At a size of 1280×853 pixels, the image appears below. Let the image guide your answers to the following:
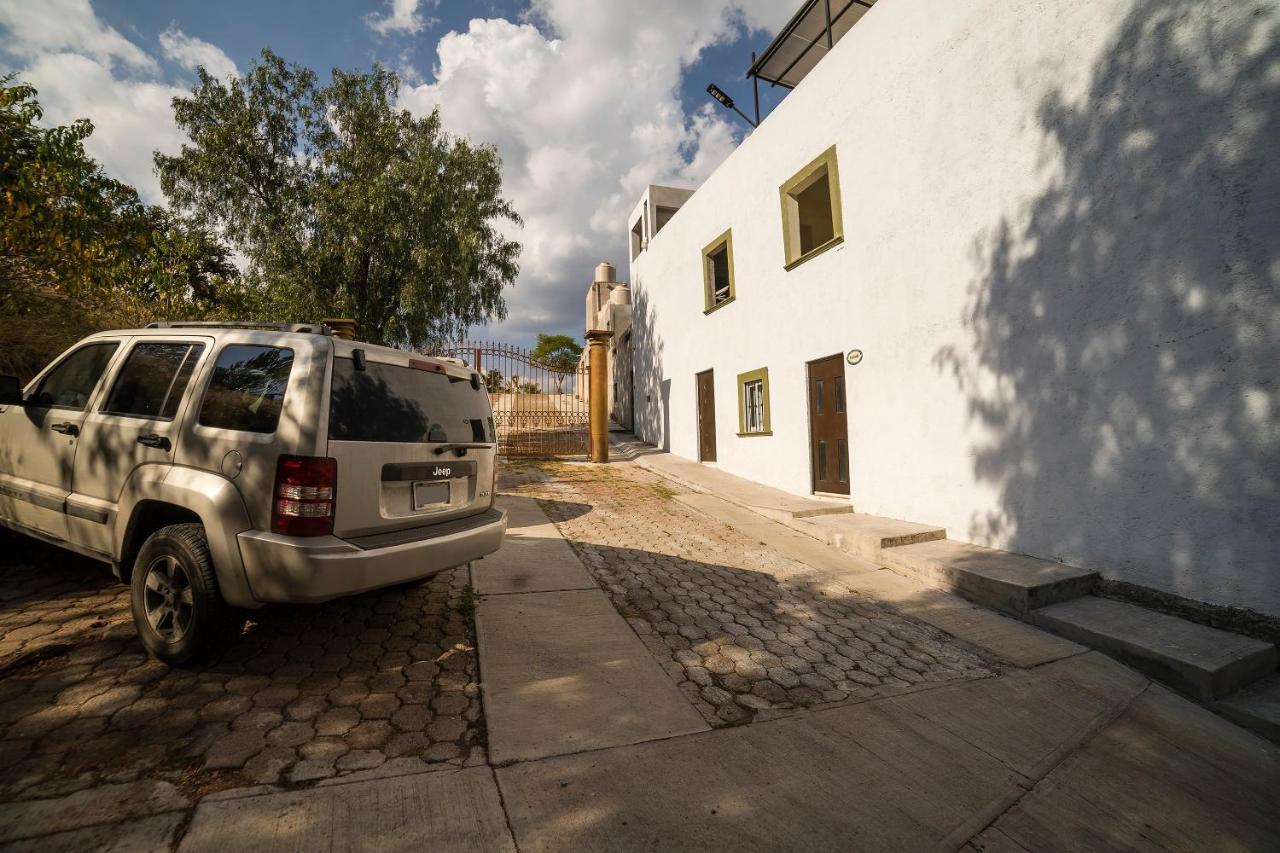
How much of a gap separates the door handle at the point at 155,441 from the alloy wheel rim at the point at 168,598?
0.61 meters

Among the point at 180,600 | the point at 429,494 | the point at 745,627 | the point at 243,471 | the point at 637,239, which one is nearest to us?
the point at 243,471

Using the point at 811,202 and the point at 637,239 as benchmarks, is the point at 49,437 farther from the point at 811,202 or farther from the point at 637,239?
the point at 637,239

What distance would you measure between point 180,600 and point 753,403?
8855 millimetres

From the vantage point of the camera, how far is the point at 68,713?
254cm

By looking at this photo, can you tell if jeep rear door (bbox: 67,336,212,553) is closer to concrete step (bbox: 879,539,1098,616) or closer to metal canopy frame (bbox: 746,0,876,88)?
concrete step (bbox: 879,539,1098,616)

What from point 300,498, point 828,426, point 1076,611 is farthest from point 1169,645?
point 300,498

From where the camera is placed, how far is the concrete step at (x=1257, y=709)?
2.97 meters

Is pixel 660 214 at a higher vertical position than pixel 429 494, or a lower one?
higher

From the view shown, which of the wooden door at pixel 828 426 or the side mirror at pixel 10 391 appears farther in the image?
the wooden door at pixel 828 426

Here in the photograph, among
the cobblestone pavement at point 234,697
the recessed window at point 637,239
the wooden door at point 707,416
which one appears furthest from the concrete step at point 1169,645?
the recessed window at point 637,239

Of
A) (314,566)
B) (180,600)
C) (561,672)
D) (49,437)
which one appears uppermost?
(49,437)

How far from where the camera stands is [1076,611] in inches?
168

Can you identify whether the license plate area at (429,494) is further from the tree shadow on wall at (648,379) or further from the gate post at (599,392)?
the tree shadow on wall at (648,379)

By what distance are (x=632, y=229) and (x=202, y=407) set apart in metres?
15.9
